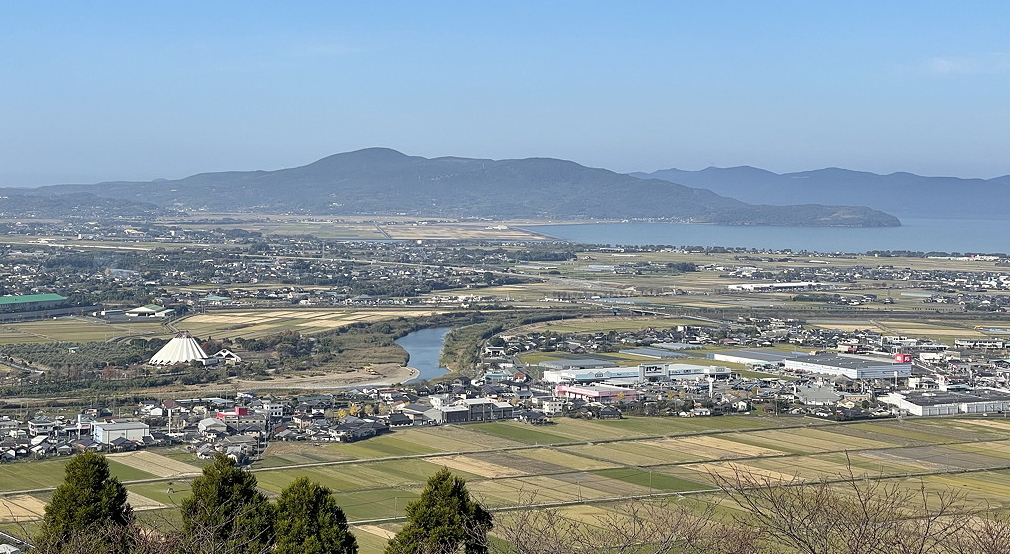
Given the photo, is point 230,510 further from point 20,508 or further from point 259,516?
point 20,508

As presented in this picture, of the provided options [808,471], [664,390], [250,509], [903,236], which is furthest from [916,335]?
[903,236]

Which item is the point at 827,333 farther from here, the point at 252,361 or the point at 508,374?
the point at 252,361

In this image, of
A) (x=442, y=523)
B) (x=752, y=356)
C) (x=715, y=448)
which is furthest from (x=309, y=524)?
(x=752, y=356)

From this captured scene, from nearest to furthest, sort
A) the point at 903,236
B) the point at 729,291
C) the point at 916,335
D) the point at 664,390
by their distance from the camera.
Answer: the point at 664,390, the point at 916,335, the point at 729,291, the point at 903,236

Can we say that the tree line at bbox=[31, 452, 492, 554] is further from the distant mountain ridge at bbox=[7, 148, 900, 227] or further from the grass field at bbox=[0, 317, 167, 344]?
the distant mountain ridge at bbox=[7, 148, 900, 227]

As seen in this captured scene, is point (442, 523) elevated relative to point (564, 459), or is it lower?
elevated
